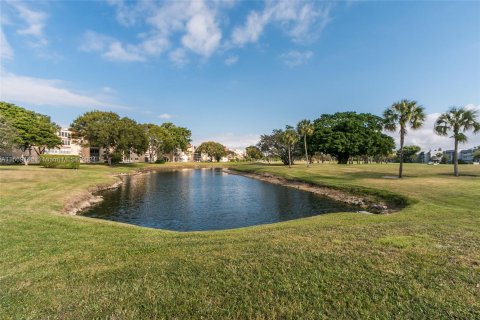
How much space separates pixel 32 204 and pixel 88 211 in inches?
172

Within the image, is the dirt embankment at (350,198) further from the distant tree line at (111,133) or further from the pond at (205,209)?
the distant tree line at (111,133)

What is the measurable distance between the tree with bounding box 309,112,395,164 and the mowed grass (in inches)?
2765

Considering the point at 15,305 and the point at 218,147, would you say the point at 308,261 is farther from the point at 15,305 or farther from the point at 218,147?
the point at 218,147

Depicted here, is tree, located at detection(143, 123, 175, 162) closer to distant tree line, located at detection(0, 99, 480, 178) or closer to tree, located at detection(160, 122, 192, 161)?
distant tree line, located at detection(0, 99, 480, 178)

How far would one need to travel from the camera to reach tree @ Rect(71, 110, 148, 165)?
2714 inches

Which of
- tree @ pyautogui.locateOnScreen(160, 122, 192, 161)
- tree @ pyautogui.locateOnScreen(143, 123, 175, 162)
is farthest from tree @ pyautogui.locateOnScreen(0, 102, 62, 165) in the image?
tree @ pyautogui.locateOnScreen(160, 122, 192, 161)

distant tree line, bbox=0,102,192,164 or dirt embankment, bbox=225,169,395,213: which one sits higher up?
distant tree line, bbox=0,102,192,164

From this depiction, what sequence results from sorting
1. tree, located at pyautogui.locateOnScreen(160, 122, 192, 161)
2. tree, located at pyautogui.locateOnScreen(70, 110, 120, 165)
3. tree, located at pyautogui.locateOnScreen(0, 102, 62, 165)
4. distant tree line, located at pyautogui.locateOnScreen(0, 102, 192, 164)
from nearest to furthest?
tree, located at pyautogui.locateOnScreen(0, 102, 62, 165) < distant tree line, located at pyautogui.locateOnScreen(0, 102, 192, 164) < tree, located at pyautogui.locateOnScreen(70, 110, 120, 165) < tree, located at pyautogui.locateOnScreen(160, 122, 192, 161)

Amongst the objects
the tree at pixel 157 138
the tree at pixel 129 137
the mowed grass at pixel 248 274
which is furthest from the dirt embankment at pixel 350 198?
the tree at pixel 157 138

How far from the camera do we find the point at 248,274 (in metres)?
6.67

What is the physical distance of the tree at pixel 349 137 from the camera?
254 ft

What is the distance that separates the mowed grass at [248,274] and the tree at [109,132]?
212 ft

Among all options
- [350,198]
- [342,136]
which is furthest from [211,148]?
[350,198]

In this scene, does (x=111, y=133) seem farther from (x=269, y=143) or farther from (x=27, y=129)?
(x=269, y=143)
